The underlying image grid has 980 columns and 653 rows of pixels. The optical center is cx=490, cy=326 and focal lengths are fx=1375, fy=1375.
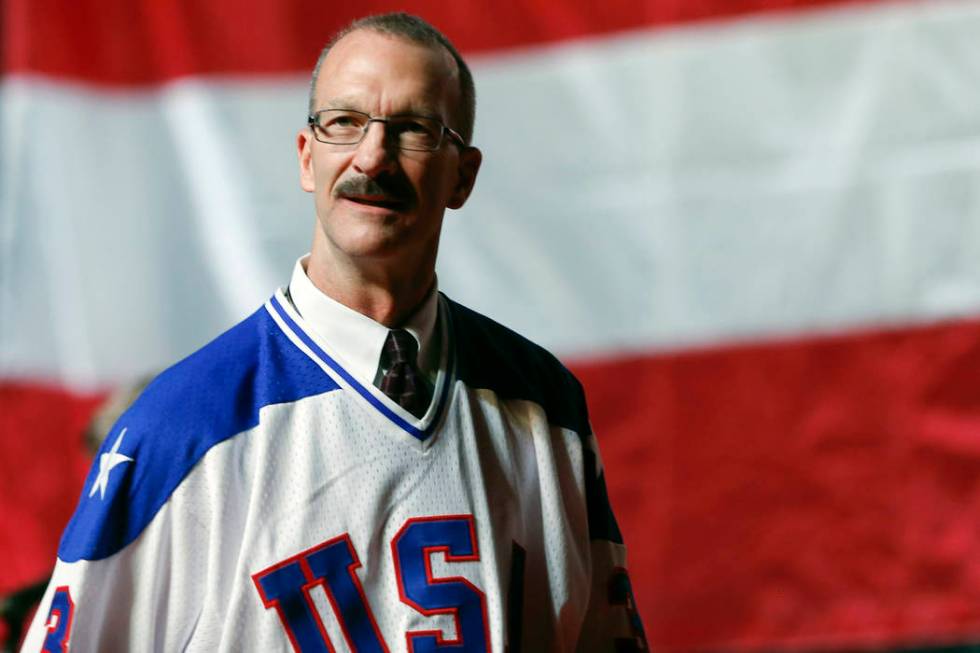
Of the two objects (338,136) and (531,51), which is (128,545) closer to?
(338,136)

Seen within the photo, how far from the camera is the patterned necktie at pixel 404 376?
93 cm

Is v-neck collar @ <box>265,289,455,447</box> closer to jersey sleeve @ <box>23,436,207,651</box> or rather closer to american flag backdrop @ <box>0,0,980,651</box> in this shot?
jersey sleeve @ <box>23,436,207,651</box>

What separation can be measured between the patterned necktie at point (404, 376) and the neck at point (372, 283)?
0.02 meters

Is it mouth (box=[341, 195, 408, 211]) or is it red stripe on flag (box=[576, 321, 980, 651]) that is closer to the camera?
mouth (box=[341, 195, 408, 211])

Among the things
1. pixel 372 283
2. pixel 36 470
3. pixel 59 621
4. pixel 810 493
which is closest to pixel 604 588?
pixel 372 283

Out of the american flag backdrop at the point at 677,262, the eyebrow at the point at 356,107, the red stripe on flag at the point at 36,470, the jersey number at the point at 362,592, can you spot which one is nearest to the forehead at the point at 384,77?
the eyebrow at the point at 356,107

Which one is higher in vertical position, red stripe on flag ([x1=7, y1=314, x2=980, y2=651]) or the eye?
the eye

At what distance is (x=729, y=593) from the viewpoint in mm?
1940

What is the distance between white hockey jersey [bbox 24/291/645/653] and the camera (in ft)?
2.81

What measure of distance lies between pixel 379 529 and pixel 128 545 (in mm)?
157

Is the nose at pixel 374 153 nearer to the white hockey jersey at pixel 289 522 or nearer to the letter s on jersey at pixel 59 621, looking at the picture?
the white hockey jersey at pixel 289 522

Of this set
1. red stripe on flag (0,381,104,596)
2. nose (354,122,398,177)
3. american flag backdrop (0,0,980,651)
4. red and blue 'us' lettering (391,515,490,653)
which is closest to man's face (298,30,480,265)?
nose (354,122,398,177)

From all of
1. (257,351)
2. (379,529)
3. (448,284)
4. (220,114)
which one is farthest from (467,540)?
(220,114)

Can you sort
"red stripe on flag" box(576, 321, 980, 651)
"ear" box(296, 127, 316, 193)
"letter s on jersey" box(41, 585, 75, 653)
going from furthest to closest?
"red stripe on flag" box(576, 321, 980, 651) < "ear" box(296, 127, 316, 193) < "letter s on jersey" box(41, 585, 75, 653)
